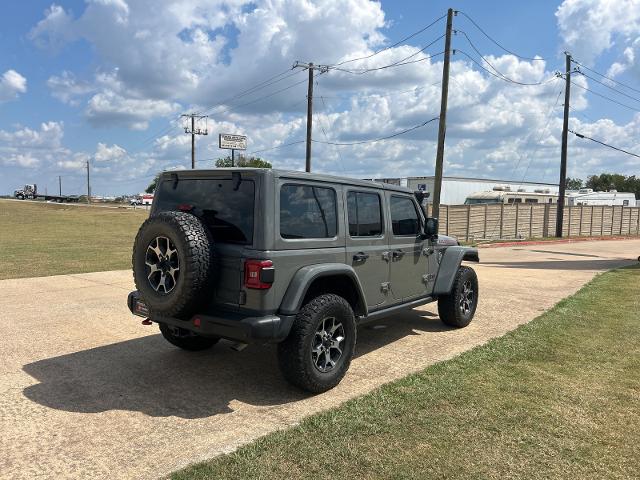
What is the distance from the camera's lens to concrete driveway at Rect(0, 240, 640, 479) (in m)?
3.36

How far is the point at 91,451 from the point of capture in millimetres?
3355

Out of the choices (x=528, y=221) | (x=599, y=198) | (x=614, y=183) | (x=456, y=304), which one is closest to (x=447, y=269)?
(x=456, y=304)

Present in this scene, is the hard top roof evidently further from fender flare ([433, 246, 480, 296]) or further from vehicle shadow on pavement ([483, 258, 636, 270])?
vehicle shadow on pavement ([483, 258, 636, 270])

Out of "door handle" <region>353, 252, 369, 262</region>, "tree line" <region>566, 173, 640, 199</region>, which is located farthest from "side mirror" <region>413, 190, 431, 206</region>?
"tree line" <region>566, 173, 640, 199</region>

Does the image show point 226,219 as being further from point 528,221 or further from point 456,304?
point 528,221

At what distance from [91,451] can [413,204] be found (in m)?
4.16

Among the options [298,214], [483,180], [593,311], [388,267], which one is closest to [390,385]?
[388,267]

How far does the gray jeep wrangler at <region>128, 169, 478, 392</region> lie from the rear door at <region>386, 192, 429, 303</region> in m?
0.36

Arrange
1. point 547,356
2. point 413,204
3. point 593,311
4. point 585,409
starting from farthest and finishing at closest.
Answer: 1. point 593,311
2. point 413,204
3. point 547,356
4. point 585,409

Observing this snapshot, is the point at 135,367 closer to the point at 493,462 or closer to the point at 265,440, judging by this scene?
the point at 265,440

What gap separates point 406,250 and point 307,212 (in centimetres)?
163

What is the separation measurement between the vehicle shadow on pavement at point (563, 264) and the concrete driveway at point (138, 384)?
21.7ft

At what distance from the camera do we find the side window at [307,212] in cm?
424

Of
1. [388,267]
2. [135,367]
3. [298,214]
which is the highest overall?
[298,214]
